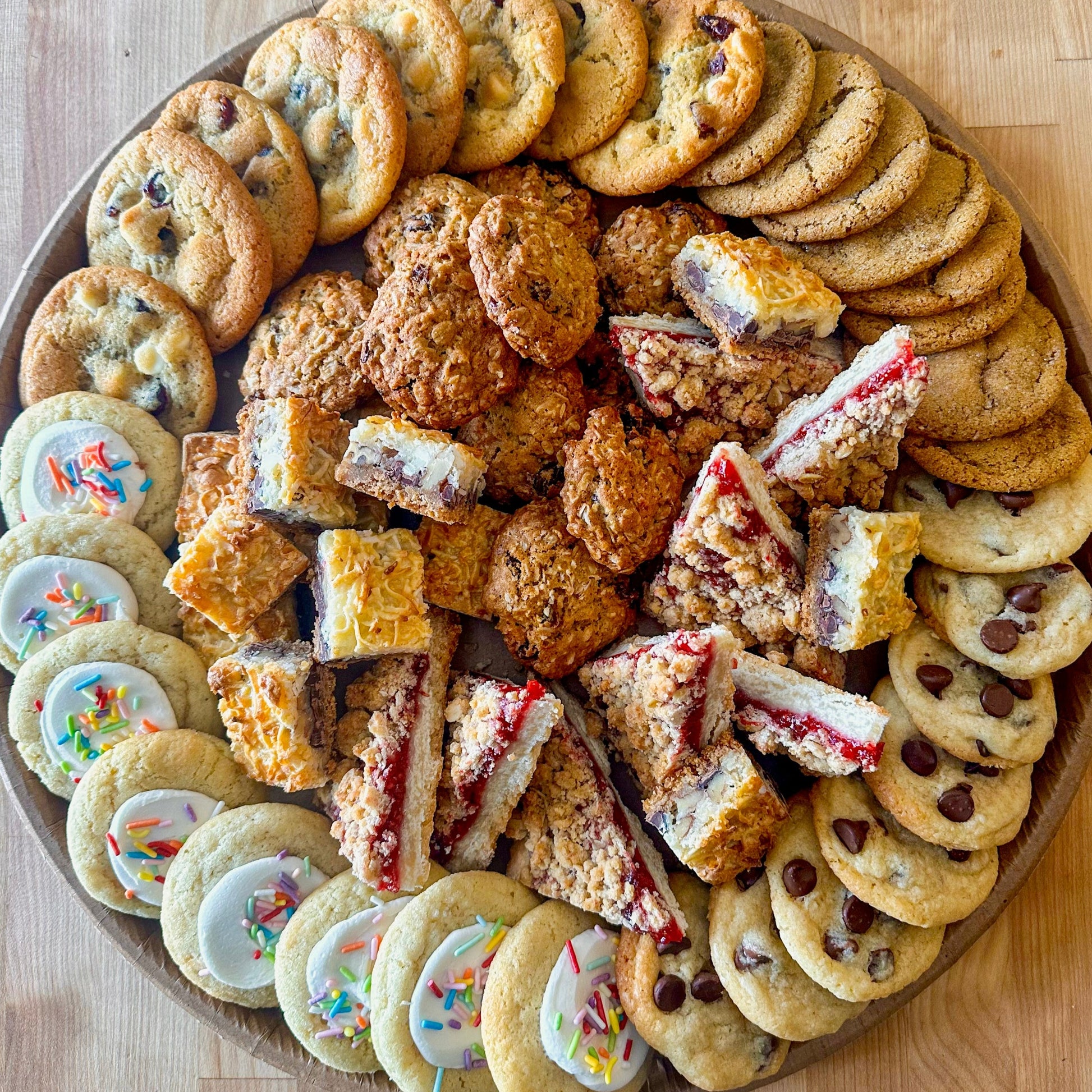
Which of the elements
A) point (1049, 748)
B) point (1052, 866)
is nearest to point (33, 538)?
point (1049, 748)

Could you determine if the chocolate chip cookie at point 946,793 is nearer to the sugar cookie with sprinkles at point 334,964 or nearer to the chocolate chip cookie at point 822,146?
the sugar cookie with sprinkles at point 334,964

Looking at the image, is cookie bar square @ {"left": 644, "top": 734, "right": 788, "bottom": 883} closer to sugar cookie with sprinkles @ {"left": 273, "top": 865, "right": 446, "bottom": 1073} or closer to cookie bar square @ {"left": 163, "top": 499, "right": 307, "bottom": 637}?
sugar cookie with sprinkles @ {"left": 273, "top": 865, "right": 446, "bottom": 1073}

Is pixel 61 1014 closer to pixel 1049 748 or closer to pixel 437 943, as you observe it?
pixel 437 943

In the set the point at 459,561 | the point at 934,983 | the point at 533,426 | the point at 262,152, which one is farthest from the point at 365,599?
the point at 934,983

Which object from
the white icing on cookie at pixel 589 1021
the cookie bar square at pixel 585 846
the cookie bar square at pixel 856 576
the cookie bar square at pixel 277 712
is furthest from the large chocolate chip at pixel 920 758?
the cookie bar square at pixel 277 712

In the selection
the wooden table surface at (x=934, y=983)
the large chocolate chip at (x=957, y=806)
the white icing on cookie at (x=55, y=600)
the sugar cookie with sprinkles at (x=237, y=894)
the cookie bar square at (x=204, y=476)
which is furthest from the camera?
the wooden table surface at (x=934, y=983)
